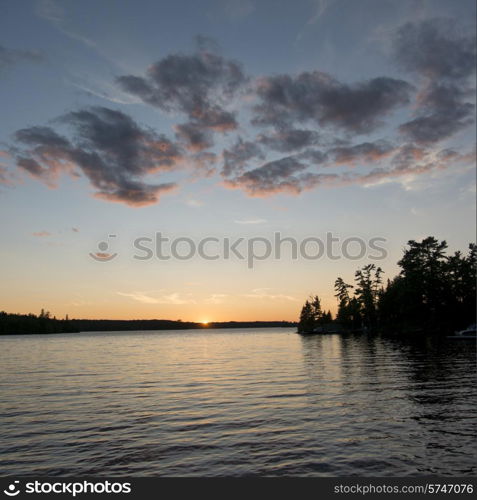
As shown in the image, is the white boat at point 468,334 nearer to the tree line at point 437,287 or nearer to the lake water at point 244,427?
the tree line at point 437,287

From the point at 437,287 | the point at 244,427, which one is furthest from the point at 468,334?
the point at 244,427

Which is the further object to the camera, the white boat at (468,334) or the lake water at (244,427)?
the white boat at (468,334)

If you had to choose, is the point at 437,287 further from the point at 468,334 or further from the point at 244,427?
the point at 244,427

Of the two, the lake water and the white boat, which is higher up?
the lake water

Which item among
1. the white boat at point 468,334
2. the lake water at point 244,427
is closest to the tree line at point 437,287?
the white boat at point 468,334

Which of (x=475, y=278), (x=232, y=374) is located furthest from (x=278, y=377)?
(x=475, y=278)

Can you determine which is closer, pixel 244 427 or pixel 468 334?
pixel 244 427

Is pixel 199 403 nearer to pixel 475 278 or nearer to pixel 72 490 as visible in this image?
pixel 72 490

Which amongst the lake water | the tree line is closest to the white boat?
the tree line

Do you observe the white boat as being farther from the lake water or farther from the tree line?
the lake water

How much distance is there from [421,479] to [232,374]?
3266 cm

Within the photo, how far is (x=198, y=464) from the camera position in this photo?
15.1m

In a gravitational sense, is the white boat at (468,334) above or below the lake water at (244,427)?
below

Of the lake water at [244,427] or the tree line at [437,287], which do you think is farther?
the tree line at [437,287]
